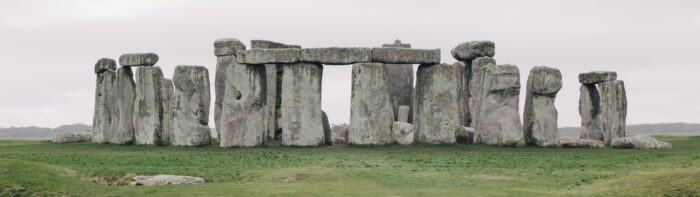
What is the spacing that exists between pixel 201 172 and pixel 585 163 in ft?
36.0

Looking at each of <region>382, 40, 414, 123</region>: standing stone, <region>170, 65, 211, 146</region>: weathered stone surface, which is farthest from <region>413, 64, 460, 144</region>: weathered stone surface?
<region>170, 65, 211, 146</region>: weathered stone surface

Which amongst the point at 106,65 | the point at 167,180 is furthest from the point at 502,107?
the point at 106,65

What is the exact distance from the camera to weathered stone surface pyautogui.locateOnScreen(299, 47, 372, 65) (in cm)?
3797

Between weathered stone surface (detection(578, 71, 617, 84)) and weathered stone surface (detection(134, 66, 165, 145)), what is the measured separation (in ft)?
53.2

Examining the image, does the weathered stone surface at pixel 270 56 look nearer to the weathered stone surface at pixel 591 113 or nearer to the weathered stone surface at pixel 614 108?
the weathered stone surface at pixel 591 113

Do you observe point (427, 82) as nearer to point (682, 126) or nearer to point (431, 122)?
point (431, 122)

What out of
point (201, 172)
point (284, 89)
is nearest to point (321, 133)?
point (284, 89)

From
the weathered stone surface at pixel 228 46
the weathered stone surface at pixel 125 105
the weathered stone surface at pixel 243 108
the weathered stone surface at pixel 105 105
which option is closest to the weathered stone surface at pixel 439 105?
the weathered stone surface at pixel 243 108

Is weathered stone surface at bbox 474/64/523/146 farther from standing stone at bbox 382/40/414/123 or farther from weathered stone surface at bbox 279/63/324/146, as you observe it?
standing stone at bbox 382/40/414/123

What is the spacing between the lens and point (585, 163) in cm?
3073

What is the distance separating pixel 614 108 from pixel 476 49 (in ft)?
22.6

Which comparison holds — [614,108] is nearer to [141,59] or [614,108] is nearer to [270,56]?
[270,56]

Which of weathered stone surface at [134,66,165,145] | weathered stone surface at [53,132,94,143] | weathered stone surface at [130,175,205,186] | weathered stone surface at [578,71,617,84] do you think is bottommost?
weathered stone surface at [130,175,205,186]

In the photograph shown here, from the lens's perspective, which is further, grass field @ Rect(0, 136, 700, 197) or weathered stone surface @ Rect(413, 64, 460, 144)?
weathered stone surface @ Rect(413, 64, 460, 144)
